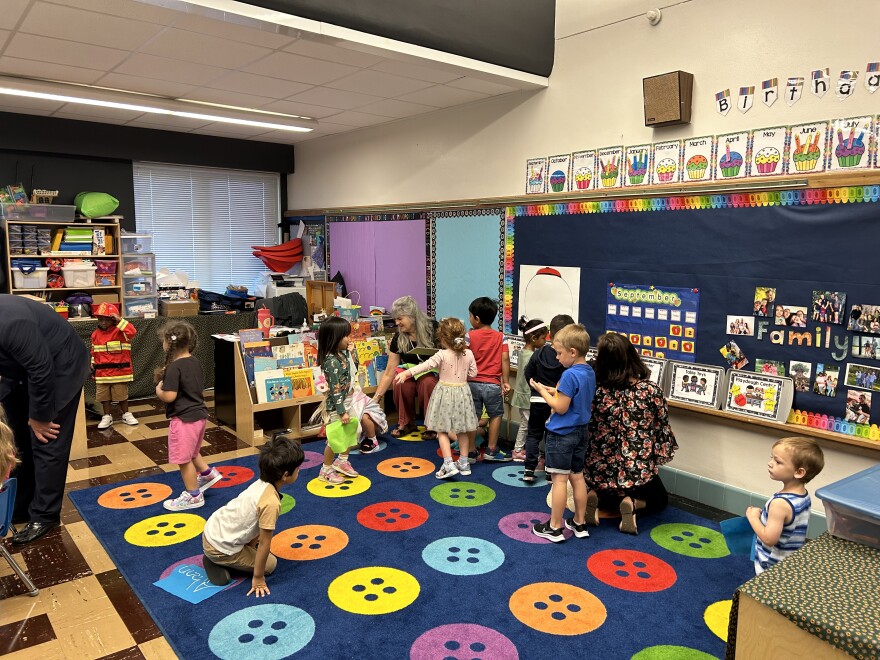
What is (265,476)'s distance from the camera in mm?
2986

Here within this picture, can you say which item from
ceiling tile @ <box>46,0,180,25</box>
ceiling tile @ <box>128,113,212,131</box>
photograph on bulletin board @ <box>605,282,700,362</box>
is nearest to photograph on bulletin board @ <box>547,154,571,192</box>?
photograph on bulletin board @ <box>605,282,700,362</box>

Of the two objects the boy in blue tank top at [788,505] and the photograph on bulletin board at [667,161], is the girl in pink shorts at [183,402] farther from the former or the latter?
the photograph on bulletin board at [667,161]

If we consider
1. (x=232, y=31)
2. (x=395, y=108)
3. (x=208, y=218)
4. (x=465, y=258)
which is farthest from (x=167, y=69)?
(x=208, y=218)

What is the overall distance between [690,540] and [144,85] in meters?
5.25

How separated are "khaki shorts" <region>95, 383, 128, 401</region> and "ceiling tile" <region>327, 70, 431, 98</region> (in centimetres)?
321

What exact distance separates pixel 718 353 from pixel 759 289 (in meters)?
0.49

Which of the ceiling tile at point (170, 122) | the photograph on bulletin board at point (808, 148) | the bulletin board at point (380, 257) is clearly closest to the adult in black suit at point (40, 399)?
the bulletin board at point (380, 257)

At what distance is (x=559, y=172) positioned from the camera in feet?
16.2

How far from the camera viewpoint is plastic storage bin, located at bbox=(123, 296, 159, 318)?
6.77 metres

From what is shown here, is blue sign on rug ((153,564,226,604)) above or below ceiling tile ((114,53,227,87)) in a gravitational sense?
below

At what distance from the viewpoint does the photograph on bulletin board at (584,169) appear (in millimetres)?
4707

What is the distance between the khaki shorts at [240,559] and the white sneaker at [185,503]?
916 millimetres

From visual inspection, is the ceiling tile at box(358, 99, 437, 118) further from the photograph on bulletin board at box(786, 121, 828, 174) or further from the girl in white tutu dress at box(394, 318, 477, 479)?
the photograph on bulletin board at box(786, 121, 828, 174)

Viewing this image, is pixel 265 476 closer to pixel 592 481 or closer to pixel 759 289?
pixel 592 481
